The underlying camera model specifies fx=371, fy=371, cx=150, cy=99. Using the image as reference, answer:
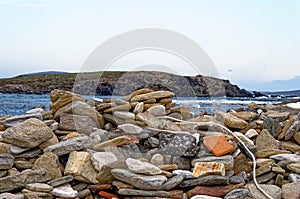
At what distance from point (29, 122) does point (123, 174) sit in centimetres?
137

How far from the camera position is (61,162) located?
450 cm

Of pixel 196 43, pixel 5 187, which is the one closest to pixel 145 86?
pixel 196 43

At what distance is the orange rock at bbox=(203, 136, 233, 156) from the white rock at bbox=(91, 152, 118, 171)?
118 cm

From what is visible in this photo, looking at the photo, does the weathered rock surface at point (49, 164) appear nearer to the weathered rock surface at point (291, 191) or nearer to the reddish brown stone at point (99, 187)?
the reddish brown stone at point (99, 187)

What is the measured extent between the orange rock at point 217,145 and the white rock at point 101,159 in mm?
1179

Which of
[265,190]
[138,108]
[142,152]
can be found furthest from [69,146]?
[265,190]

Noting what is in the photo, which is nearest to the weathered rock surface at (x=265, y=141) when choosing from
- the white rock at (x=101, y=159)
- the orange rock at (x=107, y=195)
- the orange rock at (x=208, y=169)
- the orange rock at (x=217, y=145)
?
the orange rock at (x=217, y=145)

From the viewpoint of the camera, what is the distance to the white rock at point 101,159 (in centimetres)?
Result: 430

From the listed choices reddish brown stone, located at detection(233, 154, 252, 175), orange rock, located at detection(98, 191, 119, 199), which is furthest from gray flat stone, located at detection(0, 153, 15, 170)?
reddish brown stone, located at detection(233, 154, 252, 175)

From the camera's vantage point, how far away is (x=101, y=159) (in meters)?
4.38

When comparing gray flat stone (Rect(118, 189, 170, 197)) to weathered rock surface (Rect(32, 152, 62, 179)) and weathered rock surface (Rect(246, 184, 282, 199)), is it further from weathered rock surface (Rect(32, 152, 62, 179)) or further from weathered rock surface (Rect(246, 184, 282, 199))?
weathered rock surface (Rect(246, 184, 282, 199))

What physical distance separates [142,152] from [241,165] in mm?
1264

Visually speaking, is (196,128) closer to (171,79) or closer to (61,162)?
(171,79)

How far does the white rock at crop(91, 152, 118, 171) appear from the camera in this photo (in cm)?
430
